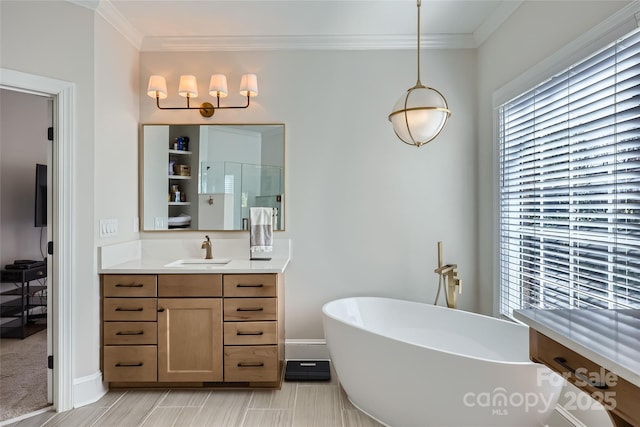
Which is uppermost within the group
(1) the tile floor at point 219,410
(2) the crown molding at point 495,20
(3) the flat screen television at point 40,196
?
(2) the crown molding at point 495,20

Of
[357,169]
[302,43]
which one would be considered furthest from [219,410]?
[302,43]

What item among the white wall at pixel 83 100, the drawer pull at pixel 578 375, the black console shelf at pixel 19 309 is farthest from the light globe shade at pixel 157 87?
the drawer pull at pixel 578 375

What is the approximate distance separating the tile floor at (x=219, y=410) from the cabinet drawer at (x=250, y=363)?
13cm

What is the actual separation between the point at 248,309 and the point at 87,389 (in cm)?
117

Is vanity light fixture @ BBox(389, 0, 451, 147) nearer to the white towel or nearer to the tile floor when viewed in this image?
the white towel

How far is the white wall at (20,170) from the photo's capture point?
411 centimetres

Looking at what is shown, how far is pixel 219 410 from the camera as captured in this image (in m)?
2.33

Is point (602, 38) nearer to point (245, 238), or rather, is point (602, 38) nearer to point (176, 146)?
point (245, 238)

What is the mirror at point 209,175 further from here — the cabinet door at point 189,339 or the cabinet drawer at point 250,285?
the cabinet door at point 189,339

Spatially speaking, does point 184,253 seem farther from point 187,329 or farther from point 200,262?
point 187,329

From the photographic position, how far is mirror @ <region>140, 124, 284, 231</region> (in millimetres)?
3066

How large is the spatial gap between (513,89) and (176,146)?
263cm

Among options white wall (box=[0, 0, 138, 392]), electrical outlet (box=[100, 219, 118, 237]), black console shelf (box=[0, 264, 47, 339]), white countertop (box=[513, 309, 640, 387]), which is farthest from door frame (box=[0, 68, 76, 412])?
white countertop (box=[513, 309, 640, 387])

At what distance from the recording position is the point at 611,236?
5.49 ft
